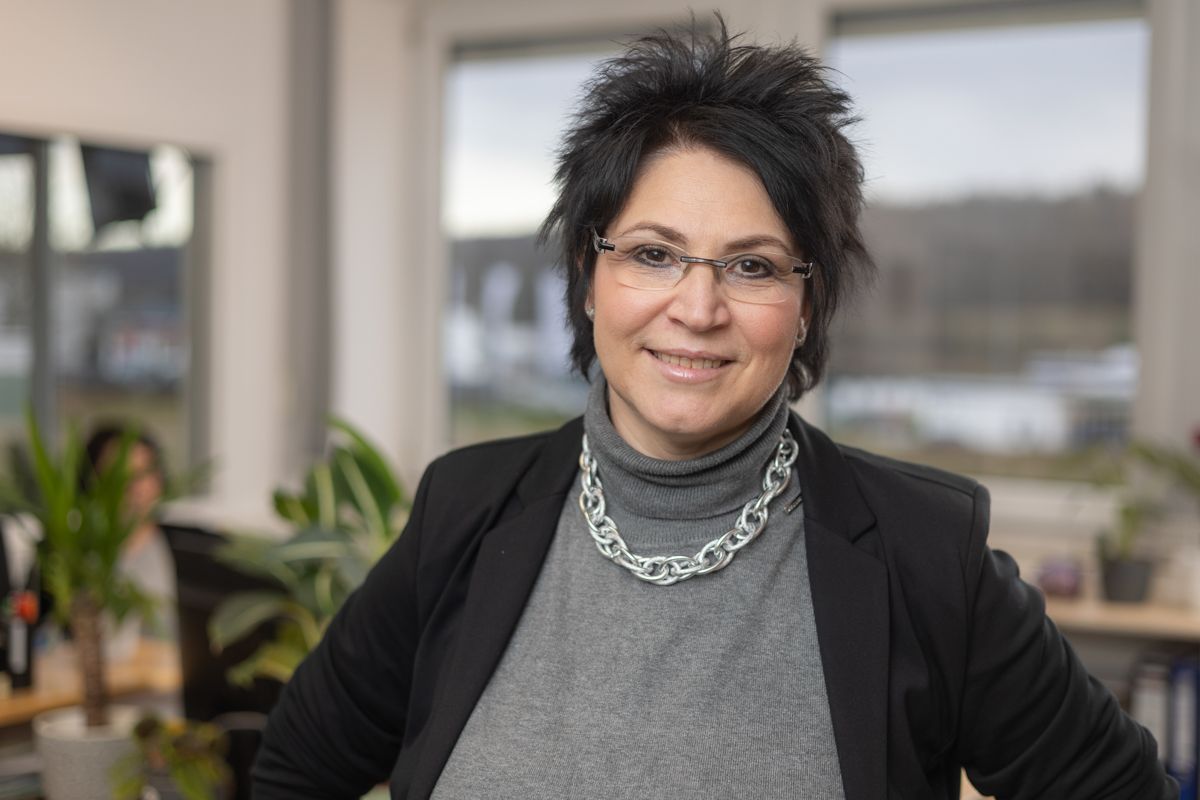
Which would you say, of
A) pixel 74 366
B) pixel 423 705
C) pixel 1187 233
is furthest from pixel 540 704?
pixel 74 366

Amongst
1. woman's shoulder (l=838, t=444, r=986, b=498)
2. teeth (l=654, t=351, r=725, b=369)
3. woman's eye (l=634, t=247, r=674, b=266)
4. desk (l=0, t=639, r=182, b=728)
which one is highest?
woman's eye (l=634, t=247, r=674, b=266)

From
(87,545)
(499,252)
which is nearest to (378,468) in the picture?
(87,545)

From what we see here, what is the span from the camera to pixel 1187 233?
399 centimetres

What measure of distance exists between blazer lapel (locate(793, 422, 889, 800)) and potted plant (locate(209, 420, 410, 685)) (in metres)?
1.01

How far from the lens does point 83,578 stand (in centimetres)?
240

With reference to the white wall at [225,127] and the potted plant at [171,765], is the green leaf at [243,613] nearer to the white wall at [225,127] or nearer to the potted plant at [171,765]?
the potted plant at [171,765]

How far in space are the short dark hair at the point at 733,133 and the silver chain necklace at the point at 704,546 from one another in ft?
0.54

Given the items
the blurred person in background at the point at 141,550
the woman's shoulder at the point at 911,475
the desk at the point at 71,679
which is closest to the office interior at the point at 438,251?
the blurred person in background at the point at 141,550

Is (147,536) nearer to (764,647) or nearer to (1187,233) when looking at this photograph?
(764,647)

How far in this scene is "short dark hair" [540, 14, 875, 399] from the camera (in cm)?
126

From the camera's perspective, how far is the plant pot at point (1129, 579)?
355cm

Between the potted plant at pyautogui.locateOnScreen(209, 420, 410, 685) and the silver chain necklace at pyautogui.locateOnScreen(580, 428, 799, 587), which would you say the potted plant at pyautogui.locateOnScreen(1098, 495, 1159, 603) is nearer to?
the potted plant at pyautogui.locateOnScreen(209, 420, 410, 685)

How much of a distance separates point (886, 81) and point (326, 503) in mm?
3057

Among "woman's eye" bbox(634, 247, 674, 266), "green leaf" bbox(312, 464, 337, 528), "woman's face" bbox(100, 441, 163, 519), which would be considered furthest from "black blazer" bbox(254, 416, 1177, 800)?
"woman's face" bbox(100, 441, 163, 519)
